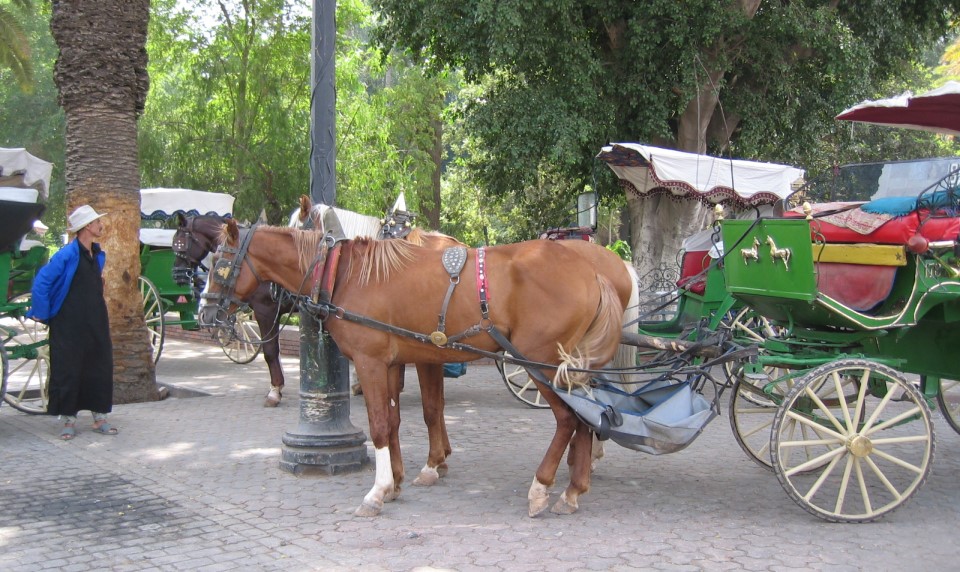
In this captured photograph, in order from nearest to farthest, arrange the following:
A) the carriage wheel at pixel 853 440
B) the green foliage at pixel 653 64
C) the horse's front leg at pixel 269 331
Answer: the carriage wheel at pixel 853 440, the horse's front leg at pixel 269 331, the green foliage at pixel 653 64

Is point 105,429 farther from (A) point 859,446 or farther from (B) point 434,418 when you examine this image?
(A) point 859,446

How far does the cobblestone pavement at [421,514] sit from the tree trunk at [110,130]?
1.57 m

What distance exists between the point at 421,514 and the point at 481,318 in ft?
4.44

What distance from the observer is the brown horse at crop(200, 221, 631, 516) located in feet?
18.2

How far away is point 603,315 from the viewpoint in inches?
224

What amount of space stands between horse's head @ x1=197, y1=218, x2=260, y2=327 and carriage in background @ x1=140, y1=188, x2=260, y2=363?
19.4 feet

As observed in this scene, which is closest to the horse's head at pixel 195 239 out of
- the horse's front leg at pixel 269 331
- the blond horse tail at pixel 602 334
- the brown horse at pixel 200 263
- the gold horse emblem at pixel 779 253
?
the brown horse at pixel 200 263

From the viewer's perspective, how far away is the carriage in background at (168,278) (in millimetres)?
12156

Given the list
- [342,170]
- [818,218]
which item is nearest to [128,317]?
[818,218]

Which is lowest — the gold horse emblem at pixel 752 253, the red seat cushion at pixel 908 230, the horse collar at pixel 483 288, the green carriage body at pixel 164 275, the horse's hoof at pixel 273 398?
the horse's hoof at pixel 273 398

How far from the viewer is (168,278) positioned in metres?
12.6

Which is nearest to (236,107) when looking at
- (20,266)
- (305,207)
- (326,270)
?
(20,266)

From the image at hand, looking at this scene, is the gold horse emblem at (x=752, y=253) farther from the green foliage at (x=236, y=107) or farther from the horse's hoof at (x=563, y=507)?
the green foliage at (x=236, y=107)

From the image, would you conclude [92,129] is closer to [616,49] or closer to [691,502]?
[691,502]
